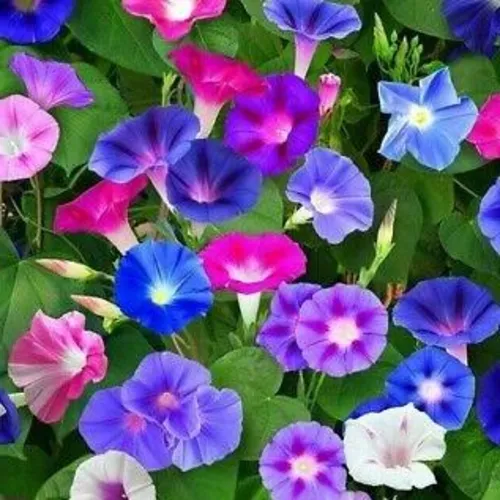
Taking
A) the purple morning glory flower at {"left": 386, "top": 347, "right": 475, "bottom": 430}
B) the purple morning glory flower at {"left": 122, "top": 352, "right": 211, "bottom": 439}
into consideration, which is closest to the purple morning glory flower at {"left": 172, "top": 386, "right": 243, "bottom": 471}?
the purple morning glory flower at {"left": 122, "top": 352, "right": 211, "bottom": 439}

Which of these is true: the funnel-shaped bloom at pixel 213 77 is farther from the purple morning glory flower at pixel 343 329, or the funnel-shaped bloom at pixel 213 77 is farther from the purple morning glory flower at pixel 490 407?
the purple morning glory flower at pixel 490 407

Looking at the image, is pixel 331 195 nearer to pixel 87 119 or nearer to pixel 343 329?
pixel 343 329

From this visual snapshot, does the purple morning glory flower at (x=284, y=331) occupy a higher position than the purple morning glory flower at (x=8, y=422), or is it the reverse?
the purple morning glory flower at (x=284, y=331)

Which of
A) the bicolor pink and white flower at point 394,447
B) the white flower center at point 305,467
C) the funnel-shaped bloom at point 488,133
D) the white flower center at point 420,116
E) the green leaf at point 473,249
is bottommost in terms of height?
the white flower center at point 305,467

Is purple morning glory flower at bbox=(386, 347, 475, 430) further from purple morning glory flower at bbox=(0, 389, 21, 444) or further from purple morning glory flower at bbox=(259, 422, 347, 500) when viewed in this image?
purple morning glory flower at bbox=(0, 389, 21, 444)

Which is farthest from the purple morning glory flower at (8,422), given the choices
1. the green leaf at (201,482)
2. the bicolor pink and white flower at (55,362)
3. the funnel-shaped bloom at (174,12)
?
the funnel-shaped bloom at (174,12)

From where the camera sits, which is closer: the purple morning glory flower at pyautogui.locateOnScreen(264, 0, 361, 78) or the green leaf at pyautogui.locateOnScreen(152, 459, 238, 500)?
the green leaf at pyautogui.locateOnScreen(152, 459, 238, 500)

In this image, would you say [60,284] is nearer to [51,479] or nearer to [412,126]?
[51,479]
